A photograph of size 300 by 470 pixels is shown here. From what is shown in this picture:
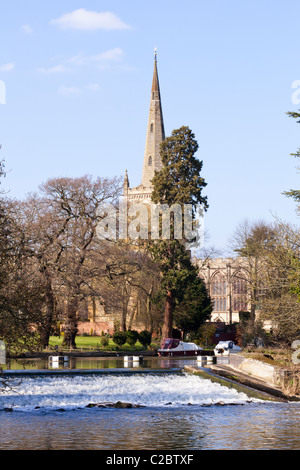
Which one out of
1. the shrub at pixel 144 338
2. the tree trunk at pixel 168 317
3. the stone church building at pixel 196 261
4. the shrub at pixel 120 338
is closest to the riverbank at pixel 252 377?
the shrub at pixel 120 338

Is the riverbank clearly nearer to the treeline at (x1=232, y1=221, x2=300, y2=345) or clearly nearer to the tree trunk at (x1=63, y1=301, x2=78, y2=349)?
the treeline at (x1=232, y1=221, x2=300, y2=345)

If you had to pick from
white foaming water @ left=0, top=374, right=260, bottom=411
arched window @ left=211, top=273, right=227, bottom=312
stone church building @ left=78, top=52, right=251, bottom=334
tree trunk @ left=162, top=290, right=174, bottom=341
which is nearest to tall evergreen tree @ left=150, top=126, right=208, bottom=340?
tree trunk @ left=162, top=290, right=174, bottom=341

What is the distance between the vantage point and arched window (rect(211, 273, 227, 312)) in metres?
116

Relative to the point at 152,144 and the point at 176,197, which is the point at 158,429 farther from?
the point at 152,144

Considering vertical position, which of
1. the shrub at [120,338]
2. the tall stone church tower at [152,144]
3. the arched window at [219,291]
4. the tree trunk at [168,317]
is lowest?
the shrub at [120,338]

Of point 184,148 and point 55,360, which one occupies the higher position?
point 184,148

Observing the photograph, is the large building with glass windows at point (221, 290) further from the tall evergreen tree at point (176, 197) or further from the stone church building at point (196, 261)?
the tall evergreen tree at point (176, 197)

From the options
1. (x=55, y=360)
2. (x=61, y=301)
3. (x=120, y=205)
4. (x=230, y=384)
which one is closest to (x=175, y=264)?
(x=120, y=205)

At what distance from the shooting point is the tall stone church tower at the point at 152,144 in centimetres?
13238

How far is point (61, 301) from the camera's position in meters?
54.6
